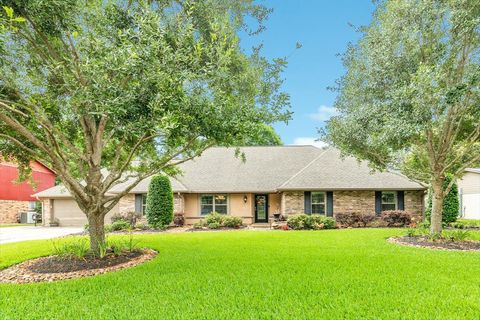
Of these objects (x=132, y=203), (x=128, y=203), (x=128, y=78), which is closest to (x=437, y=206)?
(x=128, y=78)

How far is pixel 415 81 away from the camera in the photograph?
352 inches

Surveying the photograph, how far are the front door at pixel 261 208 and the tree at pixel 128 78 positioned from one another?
13.4m

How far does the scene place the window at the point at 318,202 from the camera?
1947 centimetres

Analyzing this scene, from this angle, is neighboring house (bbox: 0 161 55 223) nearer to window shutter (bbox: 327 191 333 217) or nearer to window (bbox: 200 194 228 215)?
window (bbox: 200 194 228 215)

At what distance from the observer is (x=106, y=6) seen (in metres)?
7.82

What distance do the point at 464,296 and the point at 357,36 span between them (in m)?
10.2

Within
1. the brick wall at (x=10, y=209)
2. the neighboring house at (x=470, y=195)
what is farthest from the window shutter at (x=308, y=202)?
the brick wall at (x=10, y=209)

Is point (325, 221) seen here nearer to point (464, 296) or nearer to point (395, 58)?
point (395, 58)

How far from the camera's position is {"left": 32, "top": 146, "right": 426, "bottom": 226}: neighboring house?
19.1 metres

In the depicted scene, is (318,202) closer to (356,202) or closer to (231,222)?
(356,202)

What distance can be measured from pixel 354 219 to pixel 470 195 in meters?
14.6

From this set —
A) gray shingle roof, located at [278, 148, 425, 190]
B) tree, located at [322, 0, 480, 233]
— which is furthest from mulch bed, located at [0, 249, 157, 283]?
gray shingle roof, located at [278, 148, 425, 190]

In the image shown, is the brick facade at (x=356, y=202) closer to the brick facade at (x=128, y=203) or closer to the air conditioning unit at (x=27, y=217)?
the brick facade at (x=128, y=203)

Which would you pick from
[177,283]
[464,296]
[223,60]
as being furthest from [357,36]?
[177,283]
